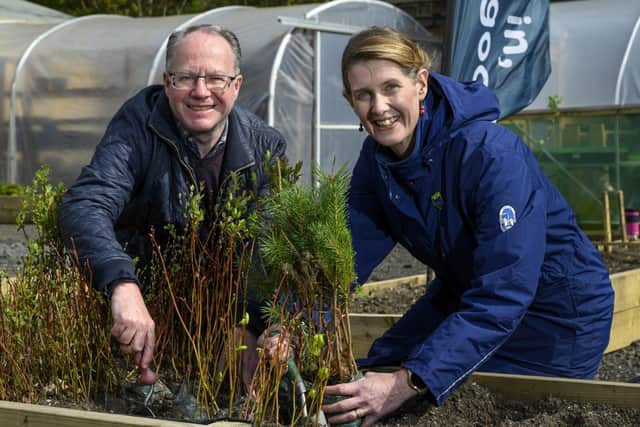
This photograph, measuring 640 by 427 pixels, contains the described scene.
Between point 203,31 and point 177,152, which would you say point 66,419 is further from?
point 203,31

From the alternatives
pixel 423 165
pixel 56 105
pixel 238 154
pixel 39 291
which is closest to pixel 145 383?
pixel 39 291

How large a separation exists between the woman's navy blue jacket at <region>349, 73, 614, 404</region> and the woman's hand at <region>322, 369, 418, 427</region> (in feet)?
0.23

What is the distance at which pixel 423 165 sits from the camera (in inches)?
135

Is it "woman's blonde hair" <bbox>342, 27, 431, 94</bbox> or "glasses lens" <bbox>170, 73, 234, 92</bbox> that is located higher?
"woman's blonde hair" <bbox>342, 27, 431, 94</bbox>

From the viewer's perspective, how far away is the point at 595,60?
14.4 meters

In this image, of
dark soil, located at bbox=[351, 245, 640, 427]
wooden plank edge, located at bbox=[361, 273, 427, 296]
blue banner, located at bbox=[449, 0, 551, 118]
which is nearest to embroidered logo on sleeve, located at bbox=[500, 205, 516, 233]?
dark soil, located at bbox=[351, 245, 640, 427]

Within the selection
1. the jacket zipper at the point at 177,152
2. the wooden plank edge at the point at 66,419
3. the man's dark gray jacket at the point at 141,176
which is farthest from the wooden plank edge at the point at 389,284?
the wooden plank edge at the point at 66,419

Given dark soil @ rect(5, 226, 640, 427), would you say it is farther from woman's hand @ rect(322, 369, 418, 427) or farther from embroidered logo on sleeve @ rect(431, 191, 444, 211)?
embroidered logo on sleeve @ rect(431, 191, 444, 211)

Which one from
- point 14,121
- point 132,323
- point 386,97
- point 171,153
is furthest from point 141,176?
point 14,121

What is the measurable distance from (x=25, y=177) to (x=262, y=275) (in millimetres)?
13718

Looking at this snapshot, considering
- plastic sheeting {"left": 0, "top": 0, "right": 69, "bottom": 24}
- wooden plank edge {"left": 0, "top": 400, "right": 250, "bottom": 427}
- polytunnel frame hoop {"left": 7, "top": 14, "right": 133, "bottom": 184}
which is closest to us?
wooden plank edge {"left": 0, "top": 400, "right": 250, "bottom": 427}

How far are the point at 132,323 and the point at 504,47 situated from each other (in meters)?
4.19

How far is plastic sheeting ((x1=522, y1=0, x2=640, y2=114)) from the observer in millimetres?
13953

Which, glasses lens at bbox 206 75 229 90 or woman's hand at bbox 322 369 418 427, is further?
glasses lens at bbox 206 75 229 90
